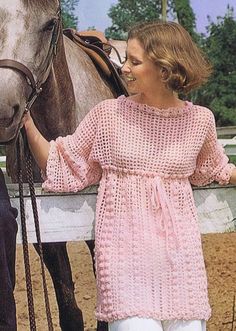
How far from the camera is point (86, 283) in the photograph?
6.62 m

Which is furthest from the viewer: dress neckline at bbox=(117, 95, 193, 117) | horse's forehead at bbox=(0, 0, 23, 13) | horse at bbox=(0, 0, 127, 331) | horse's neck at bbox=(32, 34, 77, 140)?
horse's neck at bbox=(32, 34, 77, 140)

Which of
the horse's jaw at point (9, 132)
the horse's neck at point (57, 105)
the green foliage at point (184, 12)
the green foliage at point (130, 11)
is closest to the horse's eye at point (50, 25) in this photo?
the horse's neck at point (57, 105)

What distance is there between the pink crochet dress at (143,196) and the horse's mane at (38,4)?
0.77 metres

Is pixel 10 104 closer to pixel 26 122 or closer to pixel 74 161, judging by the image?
pixel 26 122

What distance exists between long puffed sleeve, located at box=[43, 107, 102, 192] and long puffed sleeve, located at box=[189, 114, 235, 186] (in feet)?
1.17

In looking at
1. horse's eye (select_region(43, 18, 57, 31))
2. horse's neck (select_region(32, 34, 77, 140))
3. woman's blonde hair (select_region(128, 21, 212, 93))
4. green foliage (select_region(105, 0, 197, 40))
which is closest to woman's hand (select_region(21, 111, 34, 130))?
woman's blonde hair (select_region(128, 21, 212, 93))

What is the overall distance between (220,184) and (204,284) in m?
0.40

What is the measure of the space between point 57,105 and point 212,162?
153cm

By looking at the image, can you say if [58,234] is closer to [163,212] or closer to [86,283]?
[163,212]

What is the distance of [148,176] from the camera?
267 centimetres

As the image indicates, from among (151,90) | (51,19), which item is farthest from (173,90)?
(51,19)

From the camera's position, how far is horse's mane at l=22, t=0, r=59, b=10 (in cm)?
329

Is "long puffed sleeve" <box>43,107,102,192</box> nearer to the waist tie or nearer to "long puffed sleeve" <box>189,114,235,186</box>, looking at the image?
the waist tie

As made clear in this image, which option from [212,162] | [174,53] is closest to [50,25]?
[174,53]
